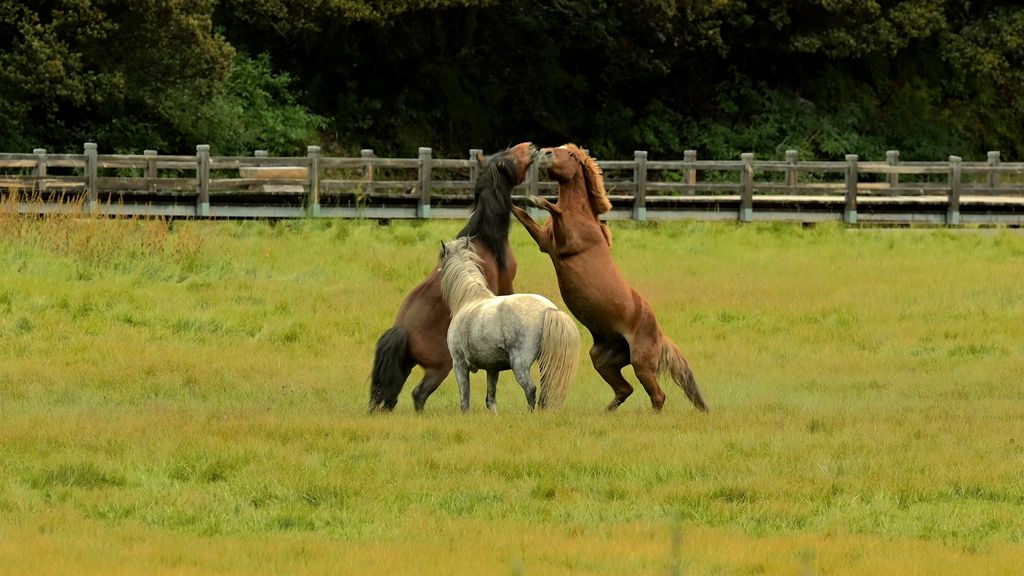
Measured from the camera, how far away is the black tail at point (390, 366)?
12688mm

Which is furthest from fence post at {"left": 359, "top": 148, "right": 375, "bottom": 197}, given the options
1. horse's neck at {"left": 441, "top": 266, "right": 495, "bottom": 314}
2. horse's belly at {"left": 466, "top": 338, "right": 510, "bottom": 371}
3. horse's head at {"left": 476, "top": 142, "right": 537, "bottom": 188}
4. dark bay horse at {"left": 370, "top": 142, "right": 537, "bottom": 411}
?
horse's belly at {"left": 466, "top": 338, "right": 510, "bottom": 371}

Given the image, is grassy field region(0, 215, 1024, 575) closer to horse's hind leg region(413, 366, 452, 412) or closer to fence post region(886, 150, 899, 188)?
horse's hind leg region(413, 366, 452, 412)

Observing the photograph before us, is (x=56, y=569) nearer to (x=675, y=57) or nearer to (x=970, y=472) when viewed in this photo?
(x=970, y=472)

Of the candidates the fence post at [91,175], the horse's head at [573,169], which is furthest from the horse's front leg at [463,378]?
the fence post at [91,175]

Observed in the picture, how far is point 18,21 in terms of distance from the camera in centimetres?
3412

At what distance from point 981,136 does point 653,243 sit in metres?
21.0

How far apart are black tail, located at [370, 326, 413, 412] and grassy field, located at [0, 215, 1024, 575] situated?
0.28 metres

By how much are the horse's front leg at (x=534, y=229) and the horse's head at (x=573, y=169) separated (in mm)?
364

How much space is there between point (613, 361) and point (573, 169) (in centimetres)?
154

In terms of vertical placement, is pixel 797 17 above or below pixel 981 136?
above

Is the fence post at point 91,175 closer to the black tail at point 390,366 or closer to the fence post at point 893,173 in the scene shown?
the fence post at point 893,173

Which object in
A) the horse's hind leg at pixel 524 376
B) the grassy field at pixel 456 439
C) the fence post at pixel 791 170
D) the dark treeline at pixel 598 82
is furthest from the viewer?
the dark treeline at pixel 598 82

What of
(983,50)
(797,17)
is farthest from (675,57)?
(983,50)

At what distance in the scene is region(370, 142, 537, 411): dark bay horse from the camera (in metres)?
12.7
